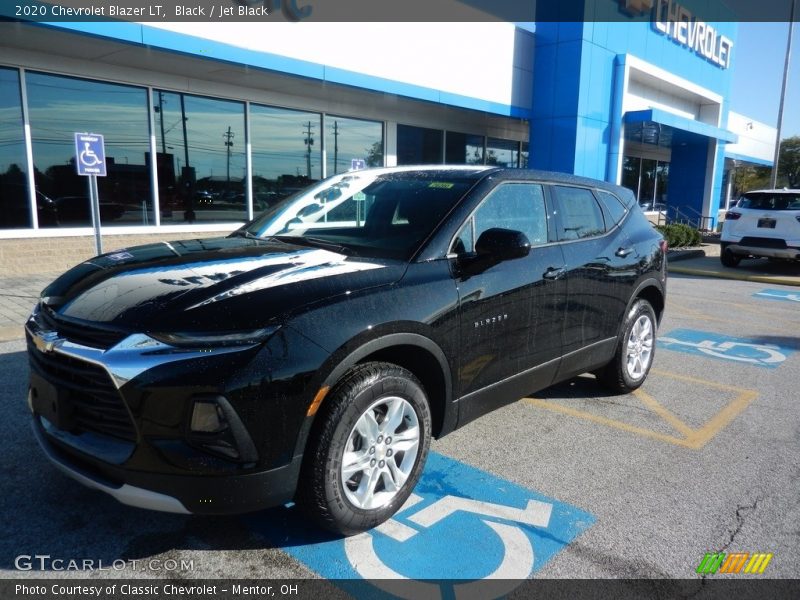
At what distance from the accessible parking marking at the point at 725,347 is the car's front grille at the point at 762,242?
6.87 metres

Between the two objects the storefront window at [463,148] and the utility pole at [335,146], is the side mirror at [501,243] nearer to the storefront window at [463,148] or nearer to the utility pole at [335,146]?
the utility pole at [335,146]

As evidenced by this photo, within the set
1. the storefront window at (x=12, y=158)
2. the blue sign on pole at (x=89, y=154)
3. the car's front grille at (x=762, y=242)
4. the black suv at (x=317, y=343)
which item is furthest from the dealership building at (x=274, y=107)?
the black suv at (x=317, y=343)

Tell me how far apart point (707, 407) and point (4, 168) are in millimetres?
10403

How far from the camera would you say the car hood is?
2410 mm

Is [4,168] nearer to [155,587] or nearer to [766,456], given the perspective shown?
[155,587]

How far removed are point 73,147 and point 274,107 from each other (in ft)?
14.0

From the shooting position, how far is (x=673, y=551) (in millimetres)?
2793

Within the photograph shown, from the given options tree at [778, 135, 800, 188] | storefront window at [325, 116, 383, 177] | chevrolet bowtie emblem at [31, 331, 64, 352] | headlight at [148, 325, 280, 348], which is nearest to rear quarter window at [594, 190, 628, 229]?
headlight at [148, 325, 280, 348]

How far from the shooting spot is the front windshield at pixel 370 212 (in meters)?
3.32

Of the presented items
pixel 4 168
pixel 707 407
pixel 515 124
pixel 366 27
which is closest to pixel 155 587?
pixel 707 407

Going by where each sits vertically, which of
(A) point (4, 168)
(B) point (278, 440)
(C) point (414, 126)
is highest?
(C) point (414, 126)

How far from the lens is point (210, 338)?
2.34 m

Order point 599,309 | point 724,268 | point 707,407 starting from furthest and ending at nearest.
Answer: point 724,268, point 707,407, point 599,309

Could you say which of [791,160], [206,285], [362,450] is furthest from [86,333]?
[791,160]
